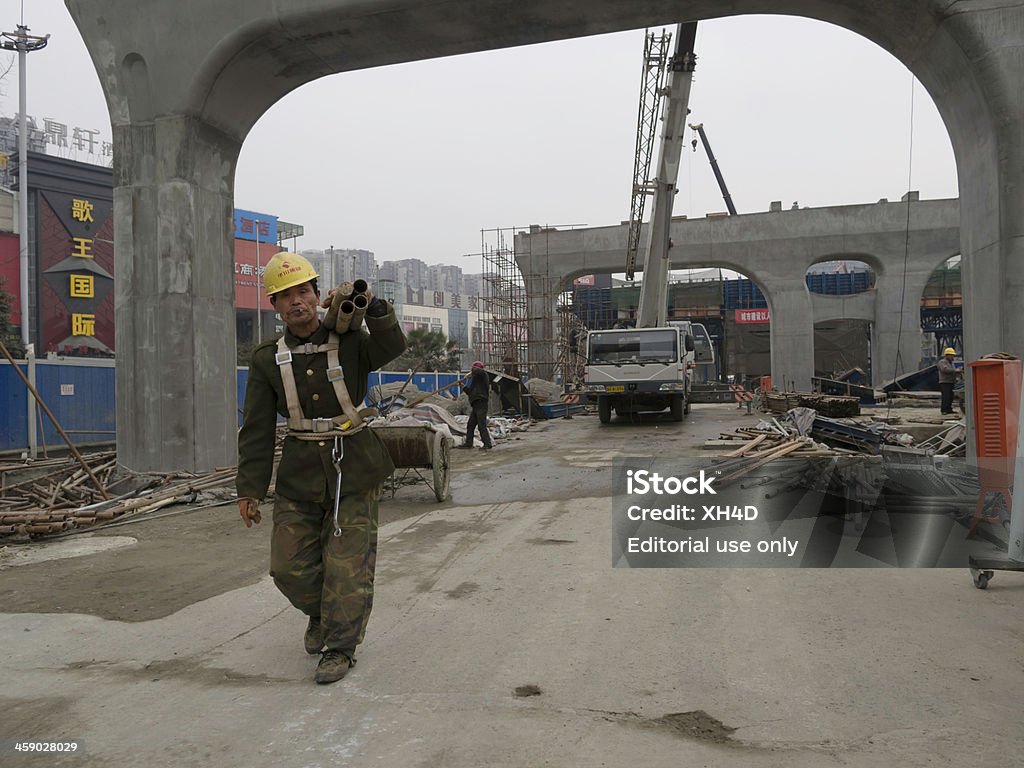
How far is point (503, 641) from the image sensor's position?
365 centimetres

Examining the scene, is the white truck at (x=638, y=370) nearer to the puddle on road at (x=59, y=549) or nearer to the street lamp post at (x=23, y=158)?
the puddle on road at (x=59, y=549)

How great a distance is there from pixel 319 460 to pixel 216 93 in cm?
738

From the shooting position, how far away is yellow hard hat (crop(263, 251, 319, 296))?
3.38m

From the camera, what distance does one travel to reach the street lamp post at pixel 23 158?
3688 centimetres

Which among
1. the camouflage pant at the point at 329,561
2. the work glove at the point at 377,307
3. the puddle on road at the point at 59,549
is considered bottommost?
the puddle on road at the point at 59,549

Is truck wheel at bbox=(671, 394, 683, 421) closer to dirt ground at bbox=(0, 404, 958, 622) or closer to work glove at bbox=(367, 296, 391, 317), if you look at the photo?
dirt ground at bbox=(0, 404, 958, 622)

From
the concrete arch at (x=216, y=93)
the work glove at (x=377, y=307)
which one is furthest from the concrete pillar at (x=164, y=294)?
the work glove at (x=377, y=307)

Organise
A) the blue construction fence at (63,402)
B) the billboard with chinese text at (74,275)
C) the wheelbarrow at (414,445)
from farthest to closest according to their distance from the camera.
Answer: the billboard with chinese text at (74,275)
the blue construction fence at (63,402)
the wheelbarrow at (414,445)

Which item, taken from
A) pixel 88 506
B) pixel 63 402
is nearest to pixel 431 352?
pixel 63 402

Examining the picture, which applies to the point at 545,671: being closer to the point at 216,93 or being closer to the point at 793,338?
the point at 216,93

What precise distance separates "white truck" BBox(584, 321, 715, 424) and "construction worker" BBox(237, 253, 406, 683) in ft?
47.4

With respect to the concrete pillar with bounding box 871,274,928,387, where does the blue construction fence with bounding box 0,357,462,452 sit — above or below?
below

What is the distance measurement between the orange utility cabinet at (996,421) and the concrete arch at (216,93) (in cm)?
225

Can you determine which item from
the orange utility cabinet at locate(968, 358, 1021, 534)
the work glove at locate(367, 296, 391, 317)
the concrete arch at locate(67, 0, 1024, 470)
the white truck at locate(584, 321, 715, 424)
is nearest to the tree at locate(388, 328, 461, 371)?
the white truck at locate(584, 321, 715, 424)
